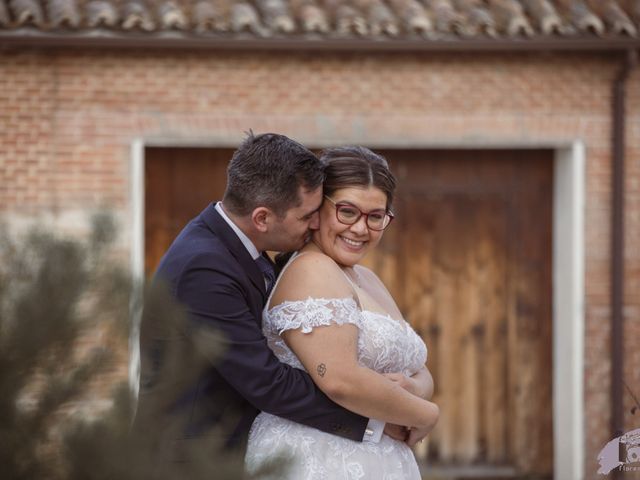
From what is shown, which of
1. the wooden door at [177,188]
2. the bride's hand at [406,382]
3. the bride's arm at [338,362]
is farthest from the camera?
the wooden door at [177,188]

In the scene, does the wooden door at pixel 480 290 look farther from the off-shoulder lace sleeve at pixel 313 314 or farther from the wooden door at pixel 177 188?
the off-shoulder lace sleeve at pixel 313 314

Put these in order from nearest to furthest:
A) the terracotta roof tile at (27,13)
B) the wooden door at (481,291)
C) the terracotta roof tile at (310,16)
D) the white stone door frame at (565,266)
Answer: the terracotta roof tile at (27,13) < the terracotta roof tile at (310,16) < the white stone door frame at (565,266) < the wooden door at (481,291)

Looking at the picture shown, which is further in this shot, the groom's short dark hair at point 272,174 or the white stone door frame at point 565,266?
the white stone door frame at point 565,266

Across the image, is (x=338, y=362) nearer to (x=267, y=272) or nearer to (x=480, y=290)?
(x=267, y=272)

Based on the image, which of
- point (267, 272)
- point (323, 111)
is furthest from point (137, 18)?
point (267, 272)

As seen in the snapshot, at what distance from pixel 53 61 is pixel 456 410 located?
13.7 ft

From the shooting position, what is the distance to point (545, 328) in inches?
349

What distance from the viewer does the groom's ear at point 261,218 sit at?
11.5 ft

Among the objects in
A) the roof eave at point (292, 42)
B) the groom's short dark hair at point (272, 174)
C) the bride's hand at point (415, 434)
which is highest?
the roof eave at point (292, 42)

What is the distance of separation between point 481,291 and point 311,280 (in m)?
5.46

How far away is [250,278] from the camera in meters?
3.45

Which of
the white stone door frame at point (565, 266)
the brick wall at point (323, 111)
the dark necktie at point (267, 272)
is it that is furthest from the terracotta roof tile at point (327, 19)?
the dark necktie at point (267, 272)

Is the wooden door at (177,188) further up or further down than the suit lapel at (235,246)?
further up

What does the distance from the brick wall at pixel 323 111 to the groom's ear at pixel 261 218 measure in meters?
4.70
